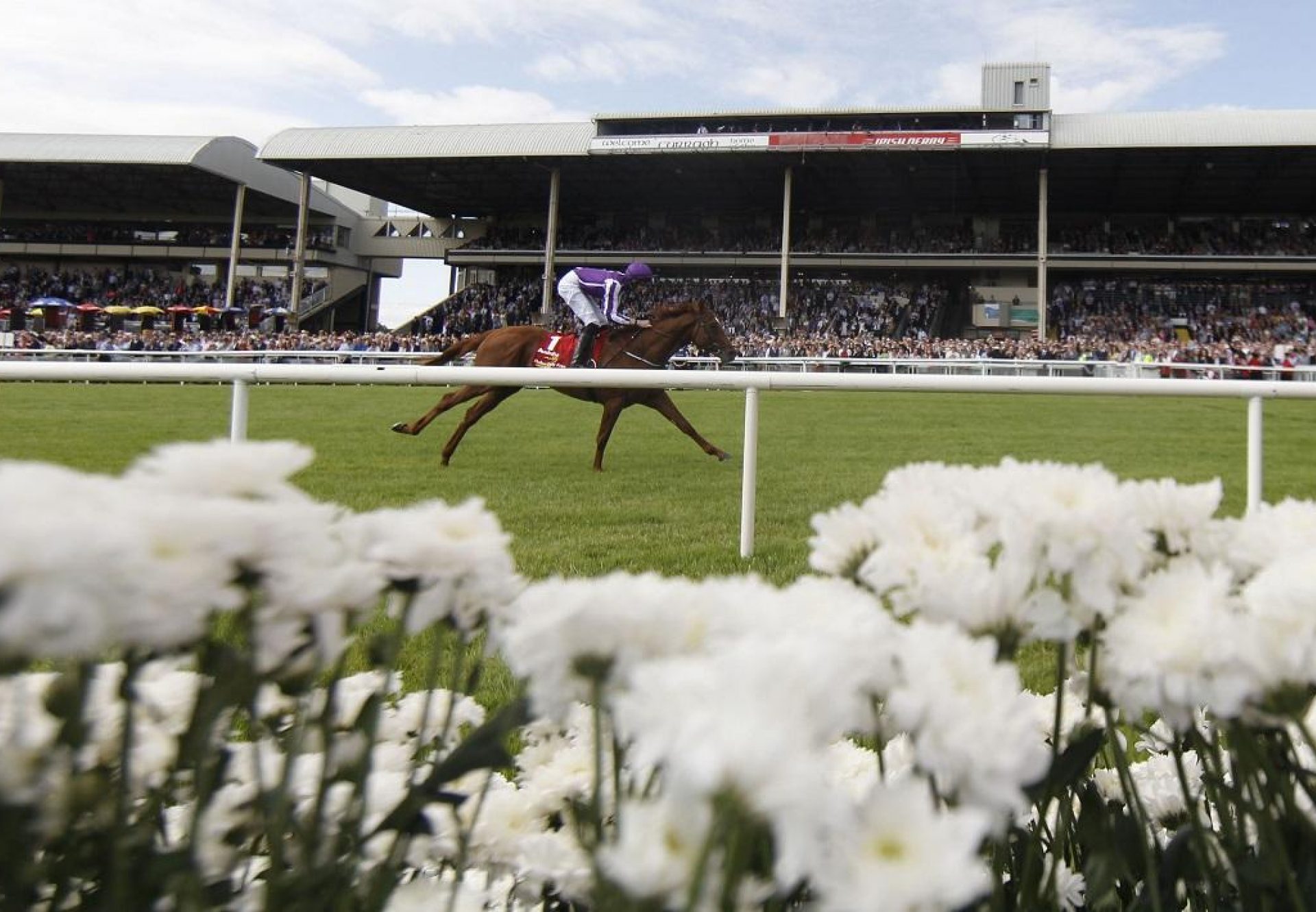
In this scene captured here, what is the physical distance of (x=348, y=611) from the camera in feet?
2.03

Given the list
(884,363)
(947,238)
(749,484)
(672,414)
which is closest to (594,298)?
(672,414)

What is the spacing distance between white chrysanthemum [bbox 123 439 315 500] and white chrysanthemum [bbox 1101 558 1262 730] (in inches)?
19.3

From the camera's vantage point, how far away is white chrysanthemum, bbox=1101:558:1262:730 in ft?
1.95

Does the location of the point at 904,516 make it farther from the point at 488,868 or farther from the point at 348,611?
the point at 488,868

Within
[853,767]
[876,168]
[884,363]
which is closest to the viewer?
[853,767]

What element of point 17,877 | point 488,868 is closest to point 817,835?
point 17,877

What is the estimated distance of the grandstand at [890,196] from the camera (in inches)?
1139

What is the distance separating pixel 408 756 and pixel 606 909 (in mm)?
458

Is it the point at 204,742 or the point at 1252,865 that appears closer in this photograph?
the point at 204,742

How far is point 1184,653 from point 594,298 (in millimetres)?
8338

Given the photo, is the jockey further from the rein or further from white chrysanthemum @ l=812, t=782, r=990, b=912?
white chrysanthemum @ l=812, t=782, r=990, b=912

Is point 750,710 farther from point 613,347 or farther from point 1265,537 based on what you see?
point 613,347

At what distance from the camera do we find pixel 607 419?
708 cm

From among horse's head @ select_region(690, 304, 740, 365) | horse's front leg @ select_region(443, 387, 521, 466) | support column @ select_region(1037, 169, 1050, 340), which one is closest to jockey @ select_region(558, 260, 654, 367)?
horse's head @ select_region(690, 304, 740, 365)
